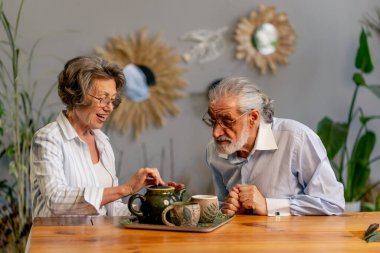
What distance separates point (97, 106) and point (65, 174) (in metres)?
0.32

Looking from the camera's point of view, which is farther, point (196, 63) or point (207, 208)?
point (196, 63)

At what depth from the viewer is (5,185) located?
4367 millimetres

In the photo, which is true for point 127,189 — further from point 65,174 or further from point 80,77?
point 80,77

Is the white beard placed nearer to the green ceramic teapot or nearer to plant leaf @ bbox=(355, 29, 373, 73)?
the green ceramic teapot

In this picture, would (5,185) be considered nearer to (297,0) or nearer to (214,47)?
(214,47)

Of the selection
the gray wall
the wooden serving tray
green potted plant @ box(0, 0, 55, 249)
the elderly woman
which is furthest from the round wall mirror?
the wooden serving tray

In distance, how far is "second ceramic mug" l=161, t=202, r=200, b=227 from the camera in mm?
2326

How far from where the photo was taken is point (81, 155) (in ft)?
9.62

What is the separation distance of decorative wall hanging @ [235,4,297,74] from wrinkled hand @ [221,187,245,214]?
7.88ft

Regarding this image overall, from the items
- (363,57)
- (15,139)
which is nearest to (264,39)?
(363,57)

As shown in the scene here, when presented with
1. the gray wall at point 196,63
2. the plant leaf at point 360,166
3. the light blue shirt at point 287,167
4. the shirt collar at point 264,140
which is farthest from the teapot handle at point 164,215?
the plant leaf at point 360,166

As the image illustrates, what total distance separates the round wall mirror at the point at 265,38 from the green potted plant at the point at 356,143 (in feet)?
2.04

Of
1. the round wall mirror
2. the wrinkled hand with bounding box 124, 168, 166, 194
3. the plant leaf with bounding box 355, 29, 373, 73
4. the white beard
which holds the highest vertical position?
the round wall mirror

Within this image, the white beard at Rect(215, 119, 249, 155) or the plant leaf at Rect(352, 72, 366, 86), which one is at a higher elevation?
the plant leaf at Rect(352, 72, 366, 86)
